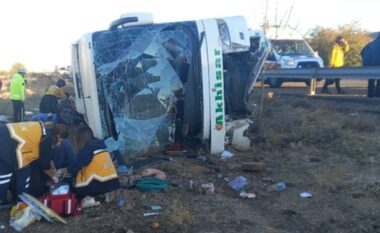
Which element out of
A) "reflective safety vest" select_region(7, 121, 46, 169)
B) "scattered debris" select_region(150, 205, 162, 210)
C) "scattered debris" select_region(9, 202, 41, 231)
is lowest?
"scattered debris" select_region(150, 205, 162, 210)

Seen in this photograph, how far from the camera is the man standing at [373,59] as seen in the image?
37.3 ft

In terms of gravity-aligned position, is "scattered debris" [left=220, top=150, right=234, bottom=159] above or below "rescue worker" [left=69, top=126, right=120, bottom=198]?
below

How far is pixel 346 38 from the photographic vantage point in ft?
83.4

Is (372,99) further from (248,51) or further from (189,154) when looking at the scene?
(189,154)

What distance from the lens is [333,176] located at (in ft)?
20.6

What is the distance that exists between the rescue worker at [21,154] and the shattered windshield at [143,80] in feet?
5.28

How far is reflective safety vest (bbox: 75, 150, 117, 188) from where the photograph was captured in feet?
17.4

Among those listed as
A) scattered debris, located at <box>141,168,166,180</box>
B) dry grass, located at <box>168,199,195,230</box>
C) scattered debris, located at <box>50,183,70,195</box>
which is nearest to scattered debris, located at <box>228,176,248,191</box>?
scattered debris, located at <box>141,168,166,180</box>

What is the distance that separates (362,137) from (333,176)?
178 cm

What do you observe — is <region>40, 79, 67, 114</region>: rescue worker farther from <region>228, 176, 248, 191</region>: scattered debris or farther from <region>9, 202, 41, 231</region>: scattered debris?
<region>9, 202, 41, 231</region>: scattered debris

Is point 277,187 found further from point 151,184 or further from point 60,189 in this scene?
point 60,189

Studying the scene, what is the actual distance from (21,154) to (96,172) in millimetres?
845

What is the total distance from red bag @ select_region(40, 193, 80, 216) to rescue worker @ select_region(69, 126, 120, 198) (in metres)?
0.21

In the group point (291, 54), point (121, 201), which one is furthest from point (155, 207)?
point (291, 54)
